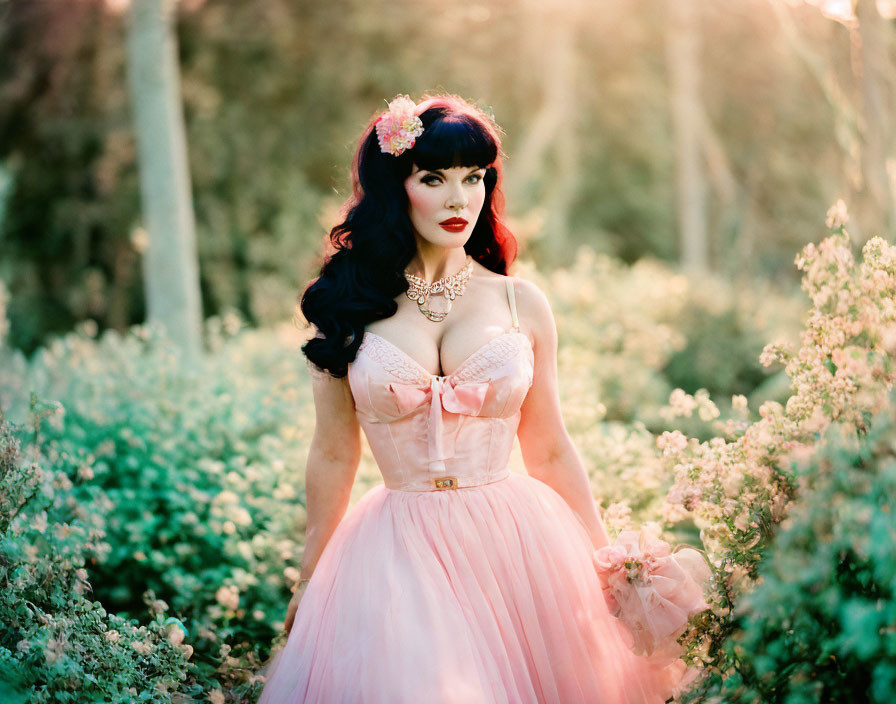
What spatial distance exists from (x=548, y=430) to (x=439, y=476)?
0.41 m

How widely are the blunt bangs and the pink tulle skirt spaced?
96cm

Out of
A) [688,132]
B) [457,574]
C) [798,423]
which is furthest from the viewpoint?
[688,132]

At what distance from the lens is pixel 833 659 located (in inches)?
67.4

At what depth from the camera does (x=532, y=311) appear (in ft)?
8.29

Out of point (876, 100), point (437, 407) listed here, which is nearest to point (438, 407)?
point (437, 407)

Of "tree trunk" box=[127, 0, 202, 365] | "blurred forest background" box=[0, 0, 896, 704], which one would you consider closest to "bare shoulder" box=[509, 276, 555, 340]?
"blurred forest background" box=[0, 0, 896, 704]

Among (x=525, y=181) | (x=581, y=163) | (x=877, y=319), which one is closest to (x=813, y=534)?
(x=877, y=319)

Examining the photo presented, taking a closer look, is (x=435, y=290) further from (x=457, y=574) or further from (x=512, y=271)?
(x=457, y=574)

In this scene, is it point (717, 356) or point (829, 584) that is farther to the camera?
point (717, 356)

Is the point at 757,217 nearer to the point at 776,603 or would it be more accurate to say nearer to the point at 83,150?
the point at 83,150

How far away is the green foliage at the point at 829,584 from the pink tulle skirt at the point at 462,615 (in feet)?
1.76

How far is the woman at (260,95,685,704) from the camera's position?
2.10m

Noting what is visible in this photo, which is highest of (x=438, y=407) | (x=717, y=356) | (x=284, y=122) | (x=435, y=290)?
(x=284, y=122)

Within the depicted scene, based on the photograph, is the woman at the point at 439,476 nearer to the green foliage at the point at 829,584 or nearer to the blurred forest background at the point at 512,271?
the blurred forest background at the point at 512,271
